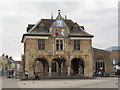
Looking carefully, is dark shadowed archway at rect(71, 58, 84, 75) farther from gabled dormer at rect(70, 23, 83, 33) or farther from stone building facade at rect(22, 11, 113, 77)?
gabled dormer at rect(70, 23, 83, 33)

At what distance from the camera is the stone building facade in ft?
173

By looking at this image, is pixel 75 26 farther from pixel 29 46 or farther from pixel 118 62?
pixel 118 62

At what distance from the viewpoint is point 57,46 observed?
2120 inches

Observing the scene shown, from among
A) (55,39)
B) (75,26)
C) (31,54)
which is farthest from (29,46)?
(75,26)

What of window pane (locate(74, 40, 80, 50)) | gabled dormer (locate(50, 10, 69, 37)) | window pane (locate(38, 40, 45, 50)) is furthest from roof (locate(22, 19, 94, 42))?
window pane (locate(38, 40, 45, 50))

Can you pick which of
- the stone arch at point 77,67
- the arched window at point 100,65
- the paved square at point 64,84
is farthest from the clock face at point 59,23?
the arched window at point 100,65

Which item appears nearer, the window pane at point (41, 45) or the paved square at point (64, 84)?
the paved square at point (64, 84)

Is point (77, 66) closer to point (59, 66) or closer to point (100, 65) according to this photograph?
point (59, 66)

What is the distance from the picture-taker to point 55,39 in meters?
53.7

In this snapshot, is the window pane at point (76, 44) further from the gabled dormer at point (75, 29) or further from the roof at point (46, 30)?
the gabled dormer at point (75, 29)

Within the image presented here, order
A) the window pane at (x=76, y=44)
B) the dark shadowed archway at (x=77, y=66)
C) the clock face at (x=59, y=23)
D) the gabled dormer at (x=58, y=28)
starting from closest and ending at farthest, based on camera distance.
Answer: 1. the gabled dormer at (x=58, y=28)
2. the clock face at (x=59, y=23)
3. the window pane at (x=76, y=44)
4. the dark shadowed archway at (x=77, y=66)

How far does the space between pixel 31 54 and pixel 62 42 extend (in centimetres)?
617

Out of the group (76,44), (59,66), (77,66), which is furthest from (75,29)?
(59,66)

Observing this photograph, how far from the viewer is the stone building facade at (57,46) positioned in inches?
2071
